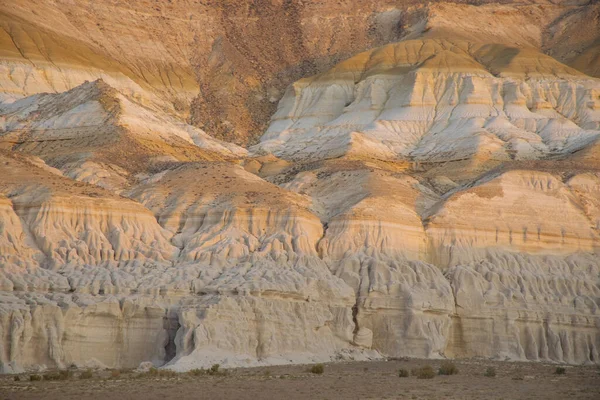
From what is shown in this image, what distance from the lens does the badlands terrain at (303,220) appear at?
56.8 meters

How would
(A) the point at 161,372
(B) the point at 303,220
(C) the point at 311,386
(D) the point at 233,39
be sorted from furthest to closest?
(D) the point at 233,39, (B) the point at 303,220, (A) the point at 161,372, (C) the point at 311,386

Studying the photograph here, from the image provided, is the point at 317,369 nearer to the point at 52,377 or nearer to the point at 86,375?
the point at 86,375

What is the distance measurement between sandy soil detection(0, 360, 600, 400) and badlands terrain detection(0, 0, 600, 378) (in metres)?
4.36

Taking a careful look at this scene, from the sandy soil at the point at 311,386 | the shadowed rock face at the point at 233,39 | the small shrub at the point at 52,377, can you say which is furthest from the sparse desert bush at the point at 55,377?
the shadowed rock face at the point at 233,39

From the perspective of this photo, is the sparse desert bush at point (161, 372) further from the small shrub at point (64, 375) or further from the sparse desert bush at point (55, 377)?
the sparse desert bush at point (55, 377)

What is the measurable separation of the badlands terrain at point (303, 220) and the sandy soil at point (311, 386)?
4359 millimetres

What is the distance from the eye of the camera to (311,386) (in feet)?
156

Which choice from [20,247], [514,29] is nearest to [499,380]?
[20,247]

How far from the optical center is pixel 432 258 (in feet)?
225

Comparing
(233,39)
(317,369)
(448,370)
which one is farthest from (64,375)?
(233,39)

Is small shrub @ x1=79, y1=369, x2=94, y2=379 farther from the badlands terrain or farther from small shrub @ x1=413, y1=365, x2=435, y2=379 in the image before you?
small shrub @ x1=413, y1=365, x2=435, y2=379

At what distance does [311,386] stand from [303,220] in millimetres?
19312

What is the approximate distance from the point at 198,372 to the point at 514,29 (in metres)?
94.0

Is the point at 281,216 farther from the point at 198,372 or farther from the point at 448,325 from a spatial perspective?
the point at 198,372
